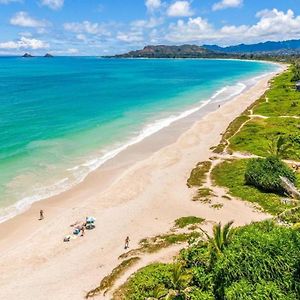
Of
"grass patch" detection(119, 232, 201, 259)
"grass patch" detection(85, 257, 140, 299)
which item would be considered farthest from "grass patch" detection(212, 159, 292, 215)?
"grass patch" detection(85, 257, 140, 299)

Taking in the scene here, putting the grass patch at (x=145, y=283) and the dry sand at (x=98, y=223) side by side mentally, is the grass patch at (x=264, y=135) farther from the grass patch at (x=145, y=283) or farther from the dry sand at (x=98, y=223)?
the grass patch at (x=145, y=283)

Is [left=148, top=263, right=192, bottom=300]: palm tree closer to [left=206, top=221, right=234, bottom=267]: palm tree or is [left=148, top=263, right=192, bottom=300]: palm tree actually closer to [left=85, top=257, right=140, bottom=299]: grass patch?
[left=206, top=221, right=234, bottom=267]: palm tree

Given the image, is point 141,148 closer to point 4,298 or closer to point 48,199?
point 48,199

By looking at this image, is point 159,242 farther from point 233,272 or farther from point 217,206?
point 233,272

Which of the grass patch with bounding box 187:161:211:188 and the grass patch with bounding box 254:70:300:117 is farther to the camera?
the grass patch with bounding box 254:70:300:117

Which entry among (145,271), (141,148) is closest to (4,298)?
(145,271)

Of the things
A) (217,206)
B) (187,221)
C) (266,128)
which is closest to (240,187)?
(217,206)

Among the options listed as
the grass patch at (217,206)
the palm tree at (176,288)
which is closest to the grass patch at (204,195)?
the grass patch at (217,206)
